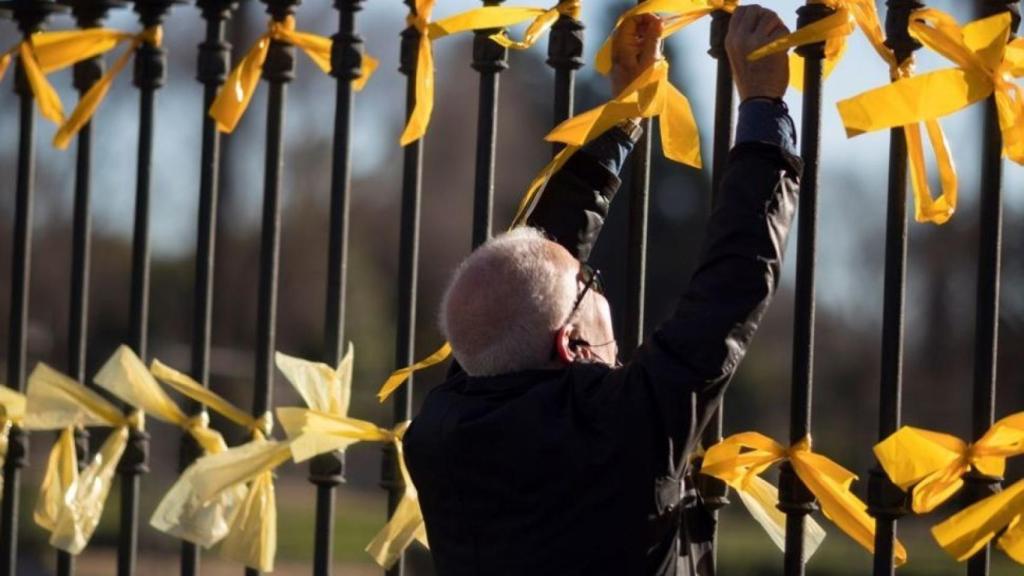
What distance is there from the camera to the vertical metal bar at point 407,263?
320 centimetres

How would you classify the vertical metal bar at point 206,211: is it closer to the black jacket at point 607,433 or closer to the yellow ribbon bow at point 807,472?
the black jacket at point 607,433

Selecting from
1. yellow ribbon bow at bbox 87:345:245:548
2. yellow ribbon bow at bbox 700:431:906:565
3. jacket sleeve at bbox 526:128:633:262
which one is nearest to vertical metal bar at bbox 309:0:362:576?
yellow ribbon bow at bbox 87:345:245:548

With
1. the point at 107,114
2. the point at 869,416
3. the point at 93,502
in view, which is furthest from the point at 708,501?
the point at 869,416

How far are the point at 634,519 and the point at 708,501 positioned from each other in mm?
446

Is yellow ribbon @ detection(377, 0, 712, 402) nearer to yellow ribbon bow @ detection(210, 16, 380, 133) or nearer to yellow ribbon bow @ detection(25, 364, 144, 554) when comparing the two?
yellow ribbon bow @ detection(210, 16, 380, 133)

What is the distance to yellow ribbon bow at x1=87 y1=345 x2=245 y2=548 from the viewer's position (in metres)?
3.34

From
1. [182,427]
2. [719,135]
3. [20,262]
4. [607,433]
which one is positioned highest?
[719,135]

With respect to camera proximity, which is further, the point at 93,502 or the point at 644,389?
the point at 93,502

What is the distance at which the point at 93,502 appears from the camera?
3.58 metres

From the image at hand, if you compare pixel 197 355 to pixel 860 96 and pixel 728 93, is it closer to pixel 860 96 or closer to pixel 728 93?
pixel 728 93

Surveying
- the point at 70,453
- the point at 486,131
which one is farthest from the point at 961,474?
the point at 70,453

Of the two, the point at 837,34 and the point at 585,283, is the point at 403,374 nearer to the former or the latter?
the point at 585,283

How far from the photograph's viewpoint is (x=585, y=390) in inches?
95.3

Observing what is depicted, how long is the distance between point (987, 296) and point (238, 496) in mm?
1634
